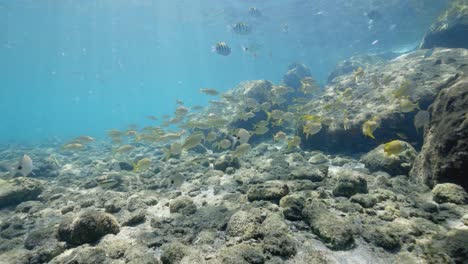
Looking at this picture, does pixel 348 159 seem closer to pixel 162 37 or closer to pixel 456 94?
pixel 456 94

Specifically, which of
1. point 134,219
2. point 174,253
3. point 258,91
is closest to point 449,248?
point 174,253

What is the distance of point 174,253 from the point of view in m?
3.87

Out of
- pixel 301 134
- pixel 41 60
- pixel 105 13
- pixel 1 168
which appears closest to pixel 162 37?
pixel 105 13

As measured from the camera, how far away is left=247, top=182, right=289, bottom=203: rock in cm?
527

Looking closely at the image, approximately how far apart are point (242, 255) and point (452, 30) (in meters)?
20.5

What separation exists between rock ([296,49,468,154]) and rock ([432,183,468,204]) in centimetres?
387

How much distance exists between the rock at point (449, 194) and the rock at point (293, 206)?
7.78 feet

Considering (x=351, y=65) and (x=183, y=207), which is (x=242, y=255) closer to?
(x=183, y=207)

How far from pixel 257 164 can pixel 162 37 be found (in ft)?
217

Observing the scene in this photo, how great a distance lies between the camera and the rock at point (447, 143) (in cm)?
469

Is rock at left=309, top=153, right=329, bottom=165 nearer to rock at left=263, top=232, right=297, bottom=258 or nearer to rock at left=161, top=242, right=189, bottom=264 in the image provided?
rock at left=263, top=232, right=297, bottom=258

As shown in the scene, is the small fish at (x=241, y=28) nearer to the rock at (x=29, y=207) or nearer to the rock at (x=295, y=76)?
the rock at (x=29, y=207)

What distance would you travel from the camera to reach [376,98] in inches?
410

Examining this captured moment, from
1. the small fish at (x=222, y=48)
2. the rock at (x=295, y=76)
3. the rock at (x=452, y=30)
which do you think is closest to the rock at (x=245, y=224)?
the small fish at (x=222, y=48)
